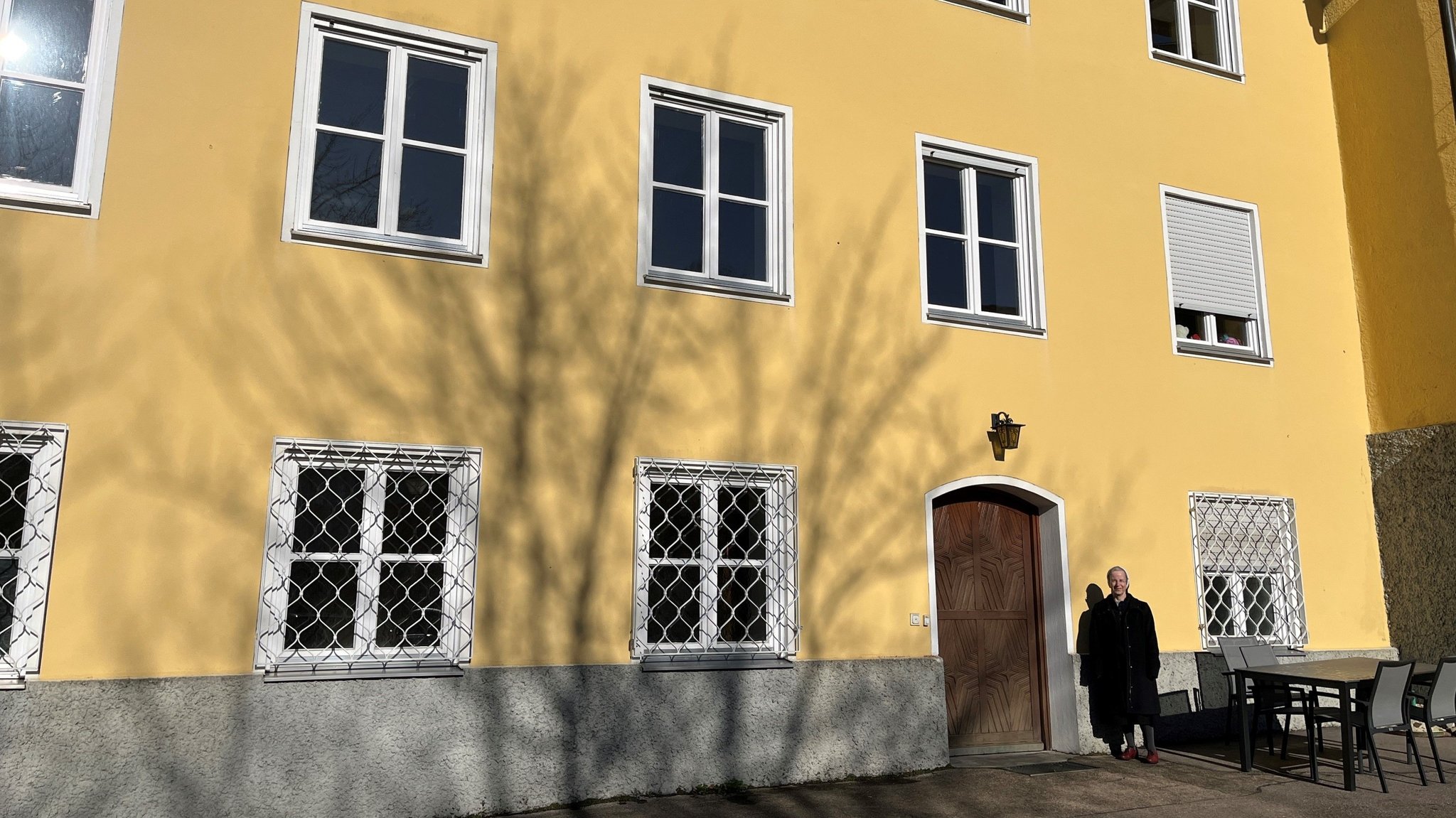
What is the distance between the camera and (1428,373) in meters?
10.3

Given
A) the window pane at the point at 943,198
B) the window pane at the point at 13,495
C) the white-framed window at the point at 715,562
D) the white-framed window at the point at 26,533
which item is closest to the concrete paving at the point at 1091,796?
the white-framed window at the point at 715,562

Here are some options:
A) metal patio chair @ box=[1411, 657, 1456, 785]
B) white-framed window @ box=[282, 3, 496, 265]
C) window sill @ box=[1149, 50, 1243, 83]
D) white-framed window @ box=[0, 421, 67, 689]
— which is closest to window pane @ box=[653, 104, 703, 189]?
white-framed window @ box=[282, 3, 496, 265]

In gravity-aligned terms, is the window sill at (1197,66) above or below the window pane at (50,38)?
above

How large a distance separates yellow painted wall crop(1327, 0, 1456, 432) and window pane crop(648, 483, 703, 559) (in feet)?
23.3

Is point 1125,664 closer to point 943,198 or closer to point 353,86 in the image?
point 943,198

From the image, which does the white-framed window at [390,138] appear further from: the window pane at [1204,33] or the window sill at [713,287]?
the window pane at [1204,33]

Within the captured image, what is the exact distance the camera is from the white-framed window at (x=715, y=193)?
8.20 m

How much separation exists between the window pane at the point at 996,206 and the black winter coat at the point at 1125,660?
320cm

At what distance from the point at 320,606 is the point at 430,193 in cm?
282

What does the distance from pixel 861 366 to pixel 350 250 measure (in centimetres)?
381

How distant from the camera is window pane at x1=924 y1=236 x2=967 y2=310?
9.17m

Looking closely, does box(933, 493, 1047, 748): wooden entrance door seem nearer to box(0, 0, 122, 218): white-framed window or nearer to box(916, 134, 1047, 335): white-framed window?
box(916, 134, 1047, 335): white-framed window

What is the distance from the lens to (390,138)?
7.46m

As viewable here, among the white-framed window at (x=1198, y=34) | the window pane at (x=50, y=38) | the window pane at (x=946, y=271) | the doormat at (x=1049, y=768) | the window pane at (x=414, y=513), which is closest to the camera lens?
the window pane at (x=50, y=38)
